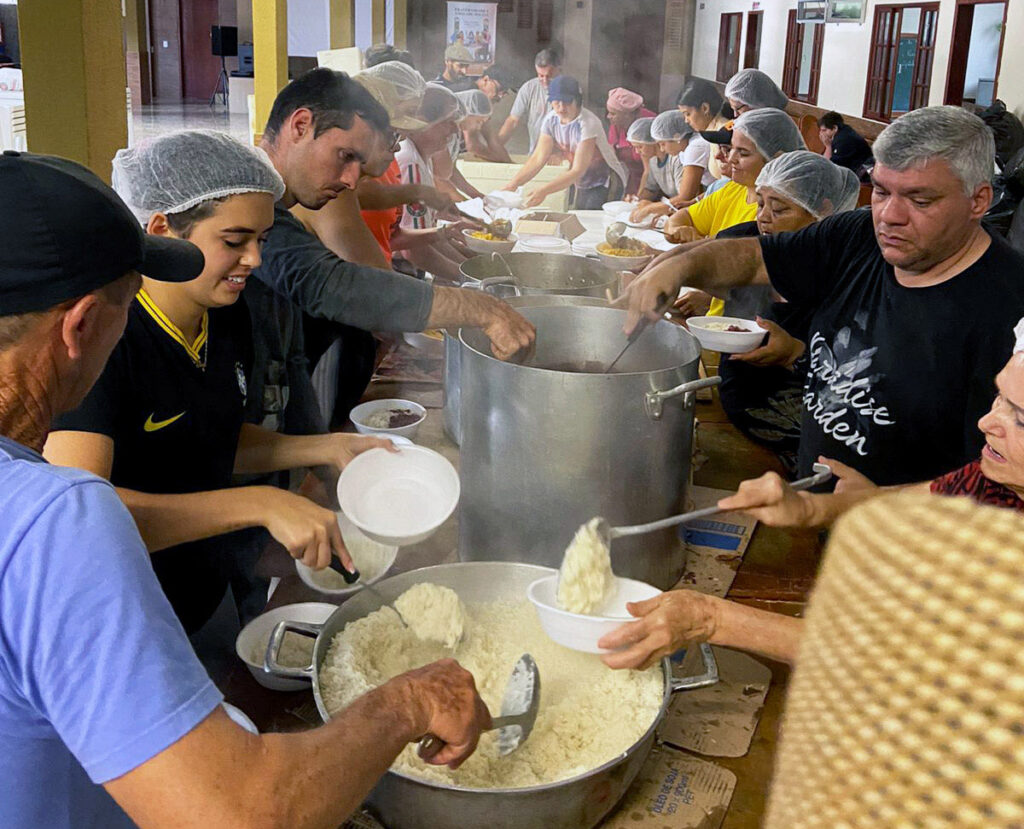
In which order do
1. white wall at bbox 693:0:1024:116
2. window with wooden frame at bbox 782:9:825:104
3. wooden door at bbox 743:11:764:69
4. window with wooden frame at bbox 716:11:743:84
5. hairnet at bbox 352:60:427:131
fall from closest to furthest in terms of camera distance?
1. hairnet at bbox 352:60:427:131
2. white wall at bbox 693:0:1024:116
3. window with wooden frame at bbox 782:9:825:104
4. wooden door at bbox 743:11:764:69
5. window with wooden frame at bbox 716:11:743:84

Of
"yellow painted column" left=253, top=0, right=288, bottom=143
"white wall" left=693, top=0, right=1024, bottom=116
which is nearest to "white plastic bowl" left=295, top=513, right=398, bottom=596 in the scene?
"yellow painted column" left=253, top=0, right=288, bottom=143

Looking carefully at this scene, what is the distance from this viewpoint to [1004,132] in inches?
220

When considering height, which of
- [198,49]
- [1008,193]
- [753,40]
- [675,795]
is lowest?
[675,795]

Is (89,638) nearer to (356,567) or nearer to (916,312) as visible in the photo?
(356,567)

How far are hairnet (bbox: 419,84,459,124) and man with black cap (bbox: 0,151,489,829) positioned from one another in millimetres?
3425

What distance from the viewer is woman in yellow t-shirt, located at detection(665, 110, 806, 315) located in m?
3.56

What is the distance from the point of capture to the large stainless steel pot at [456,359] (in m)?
2.03

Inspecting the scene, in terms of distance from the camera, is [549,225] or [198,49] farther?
[198,49]

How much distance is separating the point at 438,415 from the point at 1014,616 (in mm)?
2242

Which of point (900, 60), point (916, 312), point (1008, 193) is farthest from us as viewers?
point (900, 60)

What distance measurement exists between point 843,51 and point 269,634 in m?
10.3

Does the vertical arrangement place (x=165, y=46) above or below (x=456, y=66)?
above

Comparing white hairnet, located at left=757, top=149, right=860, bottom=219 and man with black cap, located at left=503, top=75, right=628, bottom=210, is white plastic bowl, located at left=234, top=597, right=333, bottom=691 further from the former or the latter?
man with black cap, located at left=503, top=75, right=628, bottom=210

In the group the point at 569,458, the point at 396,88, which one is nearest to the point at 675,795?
the point at 569,458
